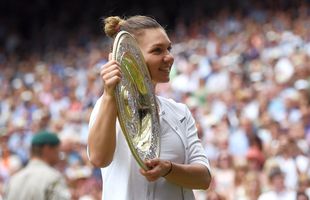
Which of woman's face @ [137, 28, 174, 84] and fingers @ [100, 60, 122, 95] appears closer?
fingers @ [100, 60, 122, 95]

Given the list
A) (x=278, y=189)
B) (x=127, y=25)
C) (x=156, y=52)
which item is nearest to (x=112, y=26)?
(x=127, y=25)

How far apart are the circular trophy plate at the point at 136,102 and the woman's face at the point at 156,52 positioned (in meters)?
0.04

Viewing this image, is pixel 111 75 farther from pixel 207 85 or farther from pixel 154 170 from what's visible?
pixel 207 85

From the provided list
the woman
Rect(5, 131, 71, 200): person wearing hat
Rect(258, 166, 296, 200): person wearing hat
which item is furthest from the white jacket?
Rect(258, 166, 296, 200): person wearing hat

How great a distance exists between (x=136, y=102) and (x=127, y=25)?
30 centimetres

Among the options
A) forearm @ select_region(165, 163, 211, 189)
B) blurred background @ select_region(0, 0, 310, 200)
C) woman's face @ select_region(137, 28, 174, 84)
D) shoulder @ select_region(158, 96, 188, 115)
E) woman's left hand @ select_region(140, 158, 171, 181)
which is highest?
woman's face @ select_region(137, 28, 174, 84)

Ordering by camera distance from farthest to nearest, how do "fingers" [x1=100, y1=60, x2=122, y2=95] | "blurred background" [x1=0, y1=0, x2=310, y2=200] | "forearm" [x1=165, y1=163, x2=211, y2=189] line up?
"blurred background" [x1=0, y1=0, x2=310, y2=200], "forearm" [x1=165, y1=163, x2=211, y2=189], "fingers" [x1=100, y1=60, x2=122, y2=95]

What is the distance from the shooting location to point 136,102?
330 centimetres

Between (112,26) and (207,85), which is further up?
(112,26)

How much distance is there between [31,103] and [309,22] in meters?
4.83

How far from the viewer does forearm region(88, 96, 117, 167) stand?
3117 millimetres

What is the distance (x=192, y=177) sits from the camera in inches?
133

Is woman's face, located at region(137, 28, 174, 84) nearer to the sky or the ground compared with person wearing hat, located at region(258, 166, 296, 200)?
nearer to the sky

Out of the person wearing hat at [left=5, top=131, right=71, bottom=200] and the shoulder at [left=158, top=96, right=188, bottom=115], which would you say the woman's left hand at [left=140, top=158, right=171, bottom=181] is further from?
the person wearing hat at [left=5, top=131, right=71, bottom=200]
